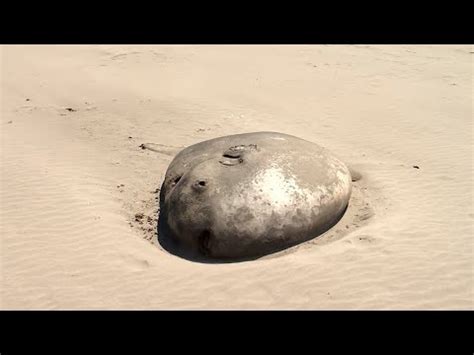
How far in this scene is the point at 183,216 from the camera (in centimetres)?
550

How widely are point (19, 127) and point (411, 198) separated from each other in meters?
6.88

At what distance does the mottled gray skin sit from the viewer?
529cm

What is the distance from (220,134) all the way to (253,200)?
411 centimetres

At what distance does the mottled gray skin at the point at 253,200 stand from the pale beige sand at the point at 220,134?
0.22 m

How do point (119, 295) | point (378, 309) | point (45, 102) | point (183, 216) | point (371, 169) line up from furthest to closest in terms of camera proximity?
1. point (45, 102)
2. point (371, 169)
3. point (183, 216)
4. point (119, 295)
5. point (378, 309)

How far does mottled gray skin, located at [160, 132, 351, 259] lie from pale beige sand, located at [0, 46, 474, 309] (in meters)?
0.22

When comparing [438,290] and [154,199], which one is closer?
[438,290]

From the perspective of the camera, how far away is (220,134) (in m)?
9.27

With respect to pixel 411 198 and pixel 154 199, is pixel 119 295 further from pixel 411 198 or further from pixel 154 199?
pixel 411 198

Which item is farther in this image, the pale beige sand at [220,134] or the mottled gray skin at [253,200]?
the mottled gray skin at [253,200]

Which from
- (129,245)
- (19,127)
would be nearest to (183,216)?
(129,245)

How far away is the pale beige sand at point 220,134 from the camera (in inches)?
197

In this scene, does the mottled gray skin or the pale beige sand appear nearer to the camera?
the pale beige sand

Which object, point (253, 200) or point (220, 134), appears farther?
→ point (220, 134)
